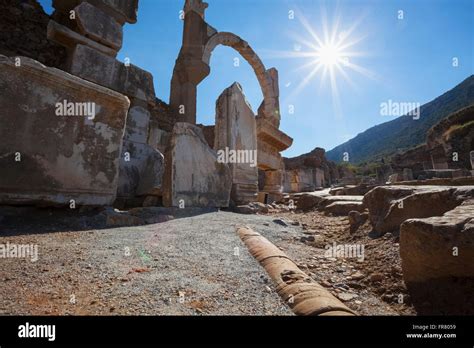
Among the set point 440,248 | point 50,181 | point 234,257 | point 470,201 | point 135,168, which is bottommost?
point 234,257

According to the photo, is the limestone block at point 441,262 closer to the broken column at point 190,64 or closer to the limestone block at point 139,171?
the limestone block at point 139,171

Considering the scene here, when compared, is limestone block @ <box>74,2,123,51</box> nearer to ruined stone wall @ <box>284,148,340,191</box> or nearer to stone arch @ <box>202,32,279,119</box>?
stone arch @ <box>202,32,279,119</box>

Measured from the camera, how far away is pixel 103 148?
8.23 ft

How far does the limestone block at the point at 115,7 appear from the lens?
11.6 feet

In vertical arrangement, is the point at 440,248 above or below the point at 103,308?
above

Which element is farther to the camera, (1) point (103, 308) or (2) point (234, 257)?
(2) point (234, 257)

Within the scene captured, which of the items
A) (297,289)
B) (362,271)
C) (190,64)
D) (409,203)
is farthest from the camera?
(190,64)

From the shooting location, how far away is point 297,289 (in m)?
1.07

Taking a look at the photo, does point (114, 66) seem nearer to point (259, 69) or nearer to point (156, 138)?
point (156, 138)

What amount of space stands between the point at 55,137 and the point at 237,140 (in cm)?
296

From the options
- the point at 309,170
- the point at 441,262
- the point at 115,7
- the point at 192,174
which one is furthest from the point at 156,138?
the point at 309,170
